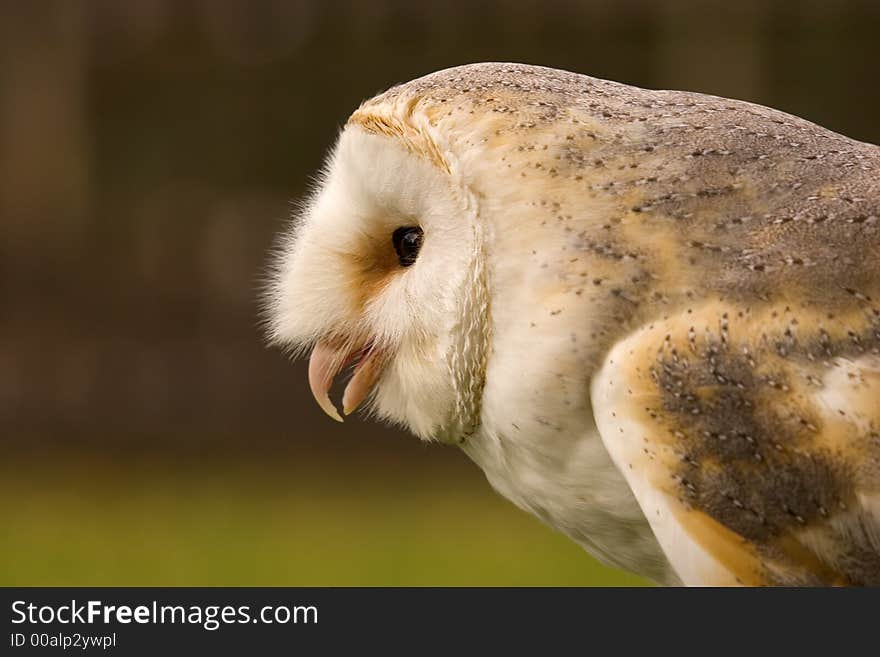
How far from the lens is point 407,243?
1.05m

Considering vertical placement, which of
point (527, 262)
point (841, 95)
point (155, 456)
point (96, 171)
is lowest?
point (155, 456)

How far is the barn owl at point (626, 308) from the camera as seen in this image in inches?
32.3

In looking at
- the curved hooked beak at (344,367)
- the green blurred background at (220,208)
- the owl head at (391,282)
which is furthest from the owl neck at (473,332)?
the green blurred background at (220,208)

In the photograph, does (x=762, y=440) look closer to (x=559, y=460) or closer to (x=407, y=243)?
(x=559, y=460)

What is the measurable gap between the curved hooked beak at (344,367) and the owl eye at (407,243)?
0.08 metres

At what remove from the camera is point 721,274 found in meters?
0.85

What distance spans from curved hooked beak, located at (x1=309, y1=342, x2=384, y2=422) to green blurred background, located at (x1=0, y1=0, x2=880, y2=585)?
316 cm

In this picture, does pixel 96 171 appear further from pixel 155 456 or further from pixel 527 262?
pixel 527 262

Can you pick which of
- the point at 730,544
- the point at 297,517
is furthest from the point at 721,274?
the point at 297,517

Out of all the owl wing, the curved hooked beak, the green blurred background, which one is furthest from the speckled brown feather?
the green blurred background

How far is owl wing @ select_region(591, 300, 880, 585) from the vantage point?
809mm

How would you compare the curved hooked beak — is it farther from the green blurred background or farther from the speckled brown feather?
the green blurred background

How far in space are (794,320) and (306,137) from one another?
387cm

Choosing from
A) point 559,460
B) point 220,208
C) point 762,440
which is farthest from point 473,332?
point 220,208
